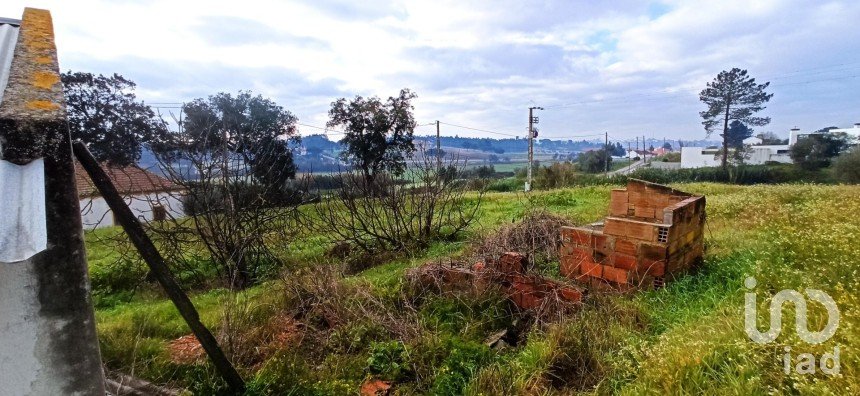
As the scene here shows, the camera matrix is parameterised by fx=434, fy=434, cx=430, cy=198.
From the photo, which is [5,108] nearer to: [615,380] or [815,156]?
[615,380]

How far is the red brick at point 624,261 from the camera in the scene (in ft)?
15.4

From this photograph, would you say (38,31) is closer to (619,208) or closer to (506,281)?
(506,281)

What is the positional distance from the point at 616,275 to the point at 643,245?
480mm

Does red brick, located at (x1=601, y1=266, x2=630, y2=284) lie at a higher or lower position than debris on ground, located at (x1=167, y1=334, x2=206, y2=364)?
higher

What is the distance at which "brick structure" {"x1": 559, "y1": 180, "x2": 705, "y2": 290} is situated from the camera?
15.0ft

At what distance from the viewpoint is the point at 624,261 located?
4.78 metres

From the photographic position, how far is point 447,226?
33.7 feet

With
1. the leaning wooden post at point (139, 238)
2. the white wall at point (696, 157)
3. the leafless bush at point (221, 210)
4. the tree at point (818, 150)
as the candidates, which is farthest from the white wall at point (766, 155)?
the leaning wooden post at point (139, 238)

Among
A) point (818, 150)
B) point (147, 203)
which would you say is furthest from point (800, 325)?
point (818, 150)

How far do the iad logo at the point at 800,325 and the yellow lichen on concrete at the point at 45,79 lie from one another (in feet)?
12.8

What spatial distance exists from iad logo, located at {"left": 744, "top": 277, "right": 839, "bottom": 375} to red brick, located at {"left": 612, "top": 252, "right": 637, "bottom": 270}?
131cm

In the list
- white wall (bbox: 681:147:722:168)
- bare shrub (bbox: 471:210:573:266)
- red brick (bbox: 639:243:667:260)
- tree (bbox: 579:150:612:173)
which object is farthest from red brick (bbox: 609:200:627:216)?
white wall (bbox: 681:147:722:168)

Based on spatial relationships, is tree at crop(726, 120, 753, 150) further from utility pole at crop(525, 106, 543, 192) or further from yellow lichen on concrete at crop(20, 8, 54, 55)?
yellow lichen on concrete at crop(20, 8, 54, 55)

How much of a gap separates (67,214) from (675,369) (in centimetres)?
316
